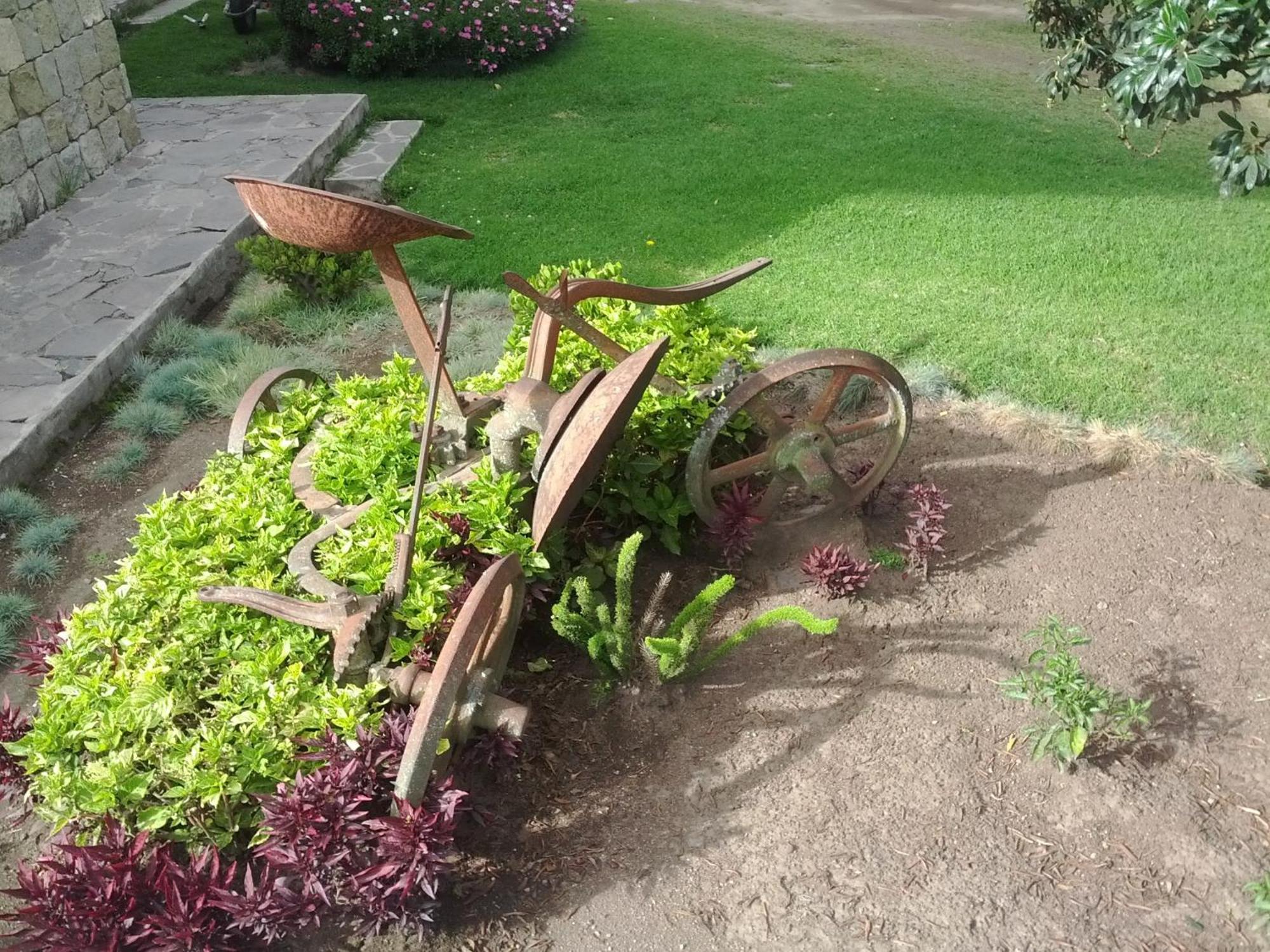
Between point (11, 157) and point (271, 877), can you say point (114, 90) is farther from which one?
point (271, 877)

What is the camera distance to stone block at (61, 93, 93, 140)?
7.22 metres

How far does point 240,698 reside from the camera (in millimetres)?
2586

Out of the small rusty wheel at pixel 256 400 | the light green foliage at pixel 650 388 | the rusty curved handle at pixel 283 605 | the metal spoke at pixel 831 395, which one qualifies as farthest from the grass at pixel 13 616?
the metal spoke at pixel 831 395

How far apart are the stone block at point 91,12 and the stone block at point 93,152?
0.80 m

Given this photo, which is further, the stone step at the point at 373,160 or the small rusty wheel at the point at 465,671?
the stone step at the point at 373,160

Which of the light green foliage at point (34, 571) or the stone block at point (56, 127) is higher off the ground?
the stone block at point (56, 127)

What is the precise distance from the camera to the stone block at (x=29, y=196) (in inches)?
264

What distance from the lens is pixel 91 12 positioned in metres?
7.52

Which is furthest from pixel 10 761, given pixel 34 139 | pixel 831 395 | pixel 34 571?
pixel 34 139

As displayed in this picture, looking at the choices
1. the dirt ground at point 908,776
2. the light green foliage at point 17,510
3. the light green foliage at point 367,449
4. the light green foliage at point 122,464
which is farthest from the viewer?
the light green foliage at point 122,464

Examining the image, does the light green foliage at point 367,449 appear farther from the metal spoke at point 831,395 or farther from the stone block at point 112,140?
the stone block at point 112,140

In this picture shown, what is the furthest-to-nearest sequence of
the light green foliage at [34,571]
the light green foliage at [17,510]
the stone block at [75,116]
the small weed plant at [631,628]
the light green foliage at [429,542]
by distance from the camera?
the stone block at [75,116], the light green foliage at [17,510], the light green foliage at [34,571], the small weed plant at [631,628], the light green foliage at [429,542]

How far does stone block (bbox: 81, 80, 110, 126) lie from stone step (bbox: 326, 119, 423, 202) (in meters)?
1.72

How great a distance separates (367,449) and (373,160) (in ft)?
18.3
